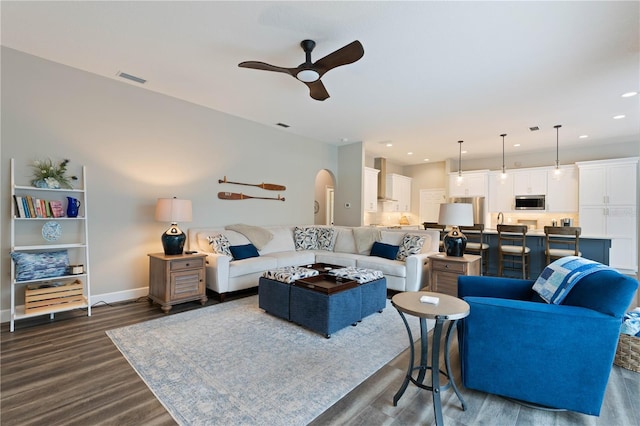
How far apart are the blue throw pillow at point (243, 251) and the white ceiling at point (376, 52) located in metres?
2.21

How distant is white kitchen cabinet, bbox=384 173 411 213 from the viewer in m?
8.39

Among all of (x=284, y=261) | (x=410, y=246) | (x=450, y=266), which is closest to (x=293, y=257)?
(x=284, y=261)

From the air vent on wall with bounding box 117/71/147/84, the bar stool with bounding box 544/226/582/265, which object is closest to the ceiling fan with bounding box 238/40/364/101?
the air vent on wall with bounding box 117/71/147/84

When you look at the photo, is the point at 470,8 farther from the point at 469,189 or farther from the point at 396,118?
the point at 469,189

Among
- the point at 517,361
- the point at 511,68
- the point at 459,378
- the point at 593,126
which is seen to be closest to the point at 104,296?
the point at 459,378

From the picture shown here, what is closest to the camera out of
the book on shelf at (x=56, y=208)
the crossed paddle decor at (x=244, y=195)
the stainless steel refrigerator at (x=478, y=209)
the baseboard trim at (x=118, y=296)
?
the book on shelf at (x=56, y=208)

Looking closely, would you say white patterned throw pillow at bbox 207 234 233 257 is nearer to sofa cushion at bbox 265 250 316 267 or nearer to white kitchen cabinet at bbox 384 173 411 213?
sofa cushion at bbox 265 250 316 267

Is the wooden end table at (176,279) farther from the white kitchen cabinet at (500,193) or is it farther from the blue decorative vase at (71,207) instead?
the white kitchen cabinet at (500,193)

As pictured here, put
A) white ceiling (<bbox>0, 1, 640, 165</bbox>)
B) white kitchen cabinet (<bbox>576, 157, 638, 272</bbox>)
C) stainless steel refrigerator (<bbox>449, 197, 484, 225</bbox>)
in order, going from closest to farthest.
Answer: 1. white ceiling (<bbox>0, 1, 640, 165</bbox>)
2. white kitchen cabinet (<bbox>576, 157, 638, 272</bbox>)
3. stainless steel refrigerator (<bbox>449, 197, 484, 225</bbox>)

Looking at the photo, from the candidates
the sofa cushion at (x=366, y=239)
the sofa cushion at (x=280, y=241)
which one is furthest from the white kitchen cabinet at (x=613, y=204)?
the sofa cushion at (x=280, y=241)

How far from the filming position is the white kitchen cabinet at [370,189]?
23.6 ft

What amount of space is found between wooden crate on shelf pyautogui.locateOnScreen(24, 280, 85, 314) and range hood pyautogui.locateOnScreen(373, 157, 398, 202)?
259 inches

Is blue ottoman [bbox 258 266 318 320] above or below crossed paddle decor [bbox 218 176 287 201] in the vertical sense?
below

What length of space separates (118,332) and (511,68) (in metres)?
4.97
